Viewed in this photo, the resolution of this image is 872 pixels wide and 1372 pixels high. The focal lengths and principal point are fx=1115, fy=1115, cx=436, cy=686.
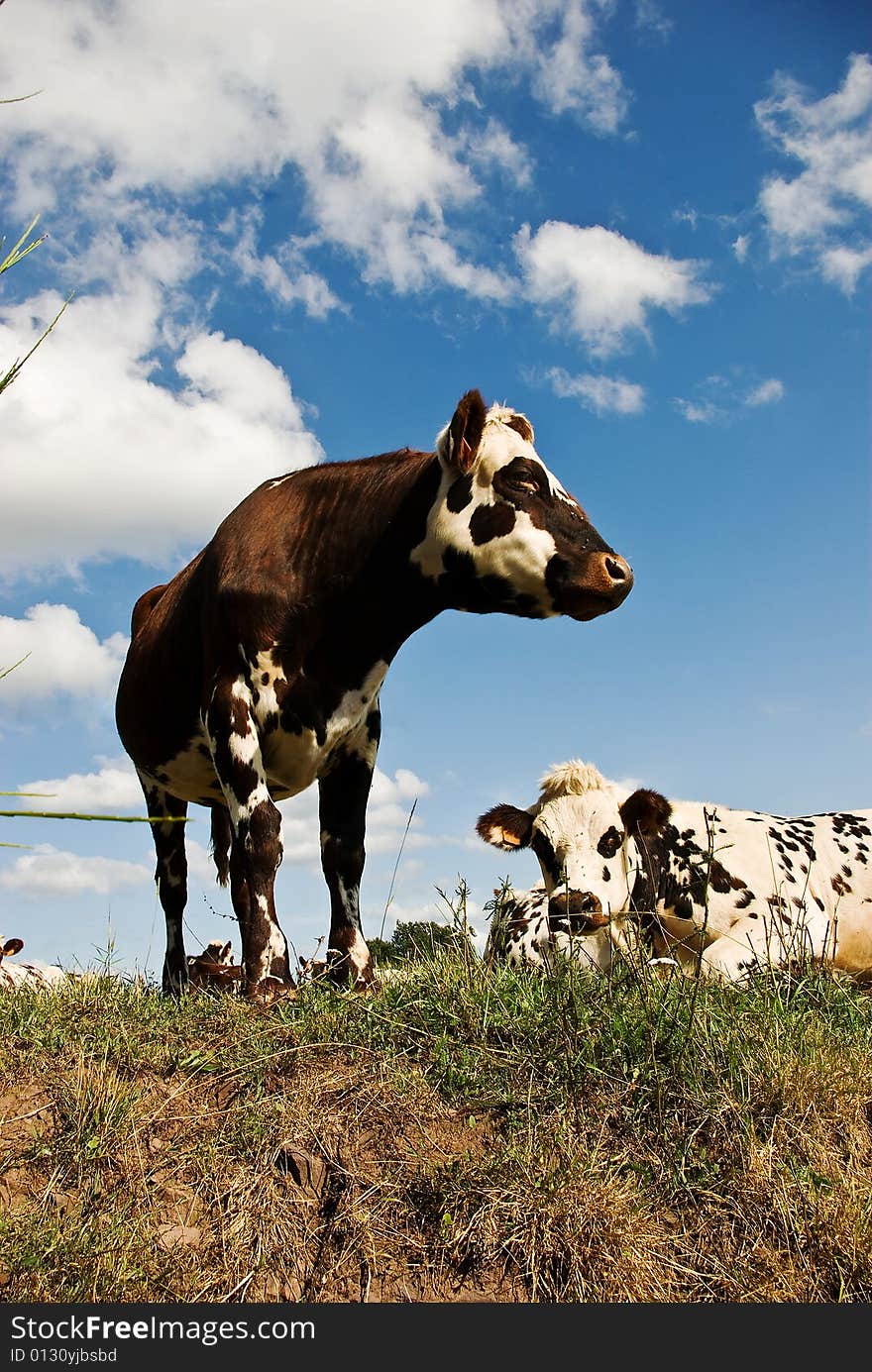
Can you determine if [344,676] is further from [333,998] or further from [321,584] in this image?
[333,998]

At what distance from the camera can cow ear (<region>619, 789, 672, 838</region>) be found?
23.9 feet

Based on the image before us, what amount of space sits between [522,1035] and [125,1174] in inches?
63.1

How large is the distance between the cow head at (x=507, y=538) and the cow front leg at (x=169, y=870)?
10.3 ft

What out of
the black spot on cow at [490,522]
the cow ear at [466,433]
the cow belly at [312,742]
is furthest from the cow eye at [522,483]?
the cow belly at [312,742]

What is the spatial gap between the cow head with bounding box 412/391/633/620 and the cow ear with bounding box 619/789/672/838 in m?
1.75

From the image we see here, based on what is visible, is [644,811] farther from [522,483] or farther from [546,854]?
[522,483]

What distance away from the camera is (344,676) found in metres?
6.34

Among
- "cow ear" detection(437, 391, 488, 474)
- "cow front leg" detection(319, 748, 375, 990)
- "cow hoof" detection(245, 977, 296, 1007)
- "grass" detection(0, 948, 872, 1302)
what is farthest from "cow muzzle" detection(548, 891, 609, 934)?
"cow ear" detection(437, 391, 488, 474)

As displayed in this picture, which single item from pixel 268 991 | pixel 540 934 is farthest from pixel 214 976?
pixel 540 934

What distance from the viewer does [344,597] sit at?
20.7 ft

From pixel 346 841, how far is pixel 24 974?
206cm

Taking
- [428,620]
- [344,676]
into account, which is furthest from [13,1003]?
[428,620]

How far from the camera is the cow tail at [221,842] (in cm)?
857

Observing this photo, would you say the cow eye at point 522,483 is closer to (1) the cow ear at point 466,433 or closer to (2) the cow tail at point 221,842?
(1) the cow ear at point 466,433
